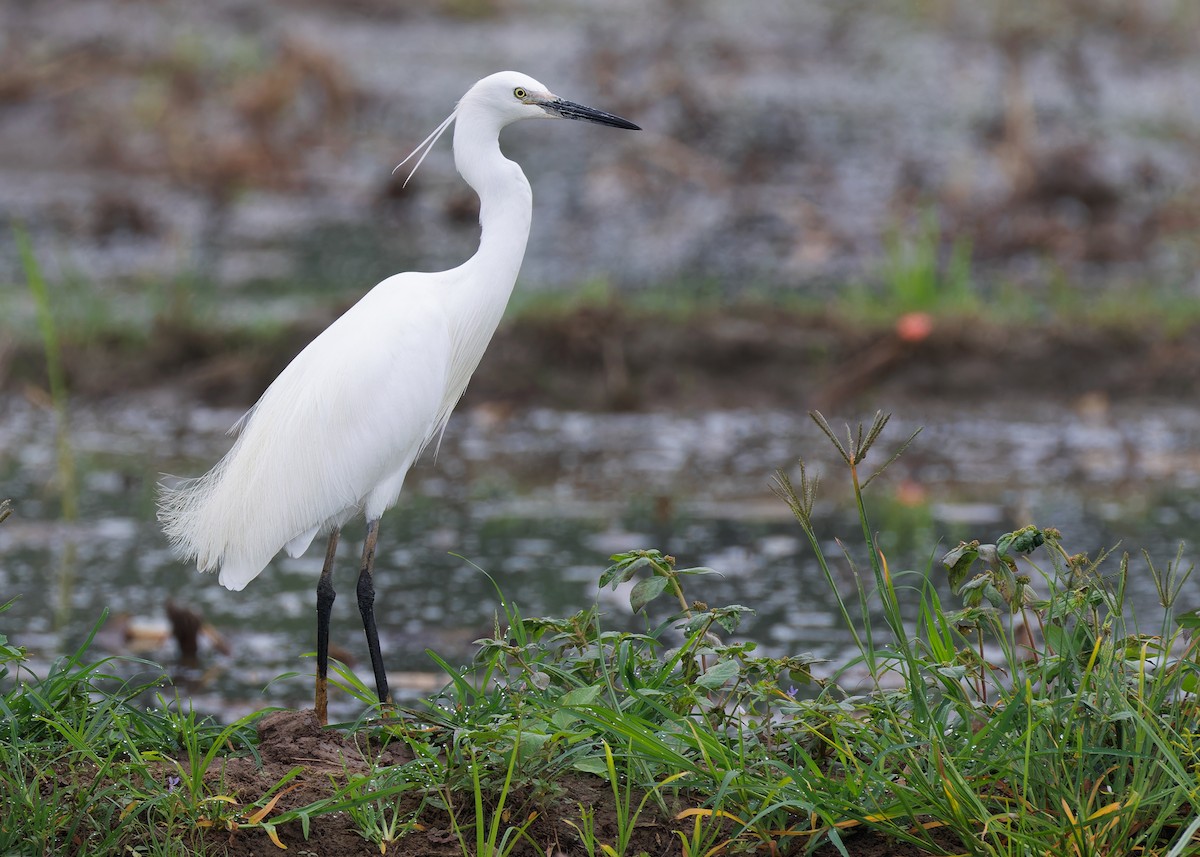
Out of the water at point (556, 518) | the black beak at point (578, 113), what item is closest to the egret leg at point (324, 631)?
the water at point (556, 518)

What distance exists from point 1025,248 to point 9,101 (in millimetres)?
8338

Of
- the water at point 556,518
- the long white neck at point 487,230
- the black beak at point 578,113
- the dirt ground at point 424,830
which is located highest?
the black beak at point 578,113

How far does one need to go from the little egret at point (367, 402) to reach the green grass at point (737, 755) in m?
0.62

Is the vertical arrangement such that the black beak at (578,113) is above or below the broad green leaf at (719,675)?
above

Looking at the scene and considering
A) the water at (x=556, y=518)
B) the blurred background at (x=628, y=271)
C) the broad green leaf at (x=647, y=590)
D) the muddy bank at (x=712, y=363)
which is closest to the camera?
the broad green leaf at (x=647, y=590)

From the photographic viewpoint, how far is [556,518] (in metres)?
6.66

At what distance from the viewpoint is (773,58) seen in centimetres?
1462

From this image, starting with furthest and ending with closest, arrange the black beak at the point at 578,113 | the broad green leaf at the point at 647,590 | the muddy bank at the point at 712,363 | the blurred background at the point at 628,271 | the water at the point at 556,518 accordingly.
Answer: the muddy bank at the point at 712,363, the blurred background at the point at 628,271, the water at the point at 556,518, the black beak at the point at 578,113, the broad green leaf at the point at 647,590

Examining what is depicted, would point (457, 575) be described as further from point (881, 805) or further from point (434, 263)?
point (434, 263)

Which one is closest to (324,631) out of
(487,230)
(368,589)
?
(368,589)

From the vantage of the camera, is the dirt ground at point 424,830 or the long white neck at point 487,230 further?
the long white neck at point 487,230

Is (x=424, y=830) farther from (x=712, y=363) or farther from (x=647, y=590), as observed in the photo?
(x=712, y=363)

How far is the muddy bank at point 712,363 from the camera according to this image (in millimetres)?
8070

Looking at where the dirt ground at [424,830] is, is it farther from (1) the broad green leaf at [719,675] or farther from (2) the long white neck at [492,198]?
(2) the long white neck at [492,198]
